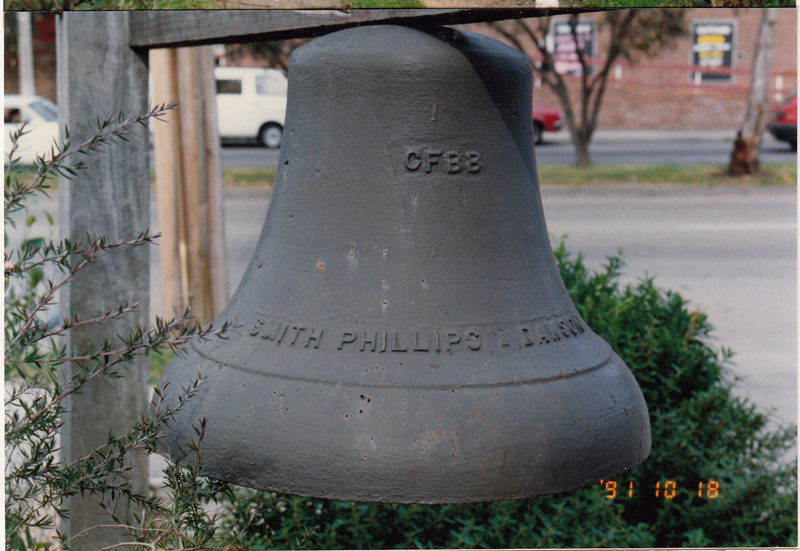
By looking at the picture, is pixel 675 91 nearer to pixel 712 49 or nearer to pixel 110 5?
pixel 712 49

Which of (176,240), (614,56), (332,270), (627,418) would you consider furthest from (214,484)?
(614,56)

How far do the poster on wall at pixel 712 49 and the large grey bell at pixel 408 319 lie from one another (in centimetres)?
377

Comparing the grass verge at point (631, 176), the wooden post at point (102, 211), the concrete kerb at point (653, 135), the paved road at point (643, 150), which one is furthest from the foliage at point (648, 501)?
the concrete kerb at point (653, 135)

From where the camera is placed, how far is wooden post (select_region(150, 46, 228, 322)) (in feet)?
10.3

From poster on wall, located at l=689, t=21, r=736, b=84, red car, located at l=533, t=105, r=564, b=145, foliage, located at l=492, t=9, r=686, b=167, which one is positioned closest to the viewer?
poster on wall, located at l=689, t=21, r=736, b=84

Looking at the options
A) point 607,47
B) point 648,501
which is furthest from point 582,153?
point 648,501

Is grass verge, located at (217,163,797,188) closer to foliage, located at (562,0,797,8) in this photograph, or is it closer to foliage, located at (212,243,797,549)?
foliage, located at (212,243,797,549)

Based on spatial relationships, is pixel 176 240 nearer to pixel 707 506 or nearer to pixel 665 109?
pixel 707 506

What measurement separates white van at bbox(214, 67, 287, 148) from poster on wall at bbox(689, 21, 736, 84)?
2564mm

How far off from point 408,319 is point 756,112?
19.6ft

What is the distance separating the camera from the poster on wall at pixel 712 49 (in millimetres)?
Answer: 4980

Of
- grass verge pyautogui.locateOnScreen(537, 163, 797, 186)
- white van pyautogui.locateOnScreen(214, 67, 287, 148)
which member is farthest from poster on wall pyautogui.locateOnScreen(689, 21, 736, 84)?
white van pyautogui.locateOnScreen(214, 67, 287, 148)

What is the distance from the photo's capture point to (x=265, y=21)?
1.53 m

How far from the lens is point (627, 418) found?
1411 mm
